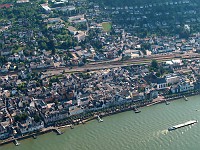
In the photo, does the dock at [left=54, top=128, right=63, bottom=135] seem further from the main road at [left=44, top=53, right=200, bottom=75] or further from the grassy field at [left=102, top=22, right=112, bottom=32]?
the grassy field at [left=102, top=22, right=112, bottom=32]

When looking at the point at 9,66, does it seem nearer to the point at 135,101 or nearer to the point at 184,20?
the point at 135,101

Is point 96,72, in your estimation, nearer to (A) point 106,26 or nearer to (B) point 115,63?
(B) point 115,63

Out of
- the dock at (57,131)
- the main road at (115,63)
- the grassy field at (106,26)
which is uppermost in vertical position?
the grassy field at (106,26)

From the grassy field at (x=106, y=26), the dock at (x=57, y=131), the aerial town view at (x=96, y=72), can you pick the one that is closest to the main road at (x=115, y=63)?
the aerial town view at (x=96, y=72)

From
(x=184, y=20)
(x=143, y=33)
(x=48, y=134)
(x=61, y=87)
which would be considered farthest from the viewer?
(x=184, y=20)

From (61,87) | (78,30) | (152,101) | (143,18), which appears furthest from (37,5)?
(152,101)

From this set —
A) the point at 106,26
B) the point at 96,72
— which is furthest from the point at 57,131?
the point at 106,26

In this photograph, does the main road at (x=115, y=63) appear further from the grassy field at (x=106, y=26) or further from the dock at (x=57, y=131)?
the dock at (x=57, y=131)

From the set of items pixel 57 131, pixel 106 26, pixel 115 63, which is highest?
pixel 106 26

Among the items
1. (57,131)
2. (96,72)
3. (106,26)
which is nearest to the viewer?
(57,131)
